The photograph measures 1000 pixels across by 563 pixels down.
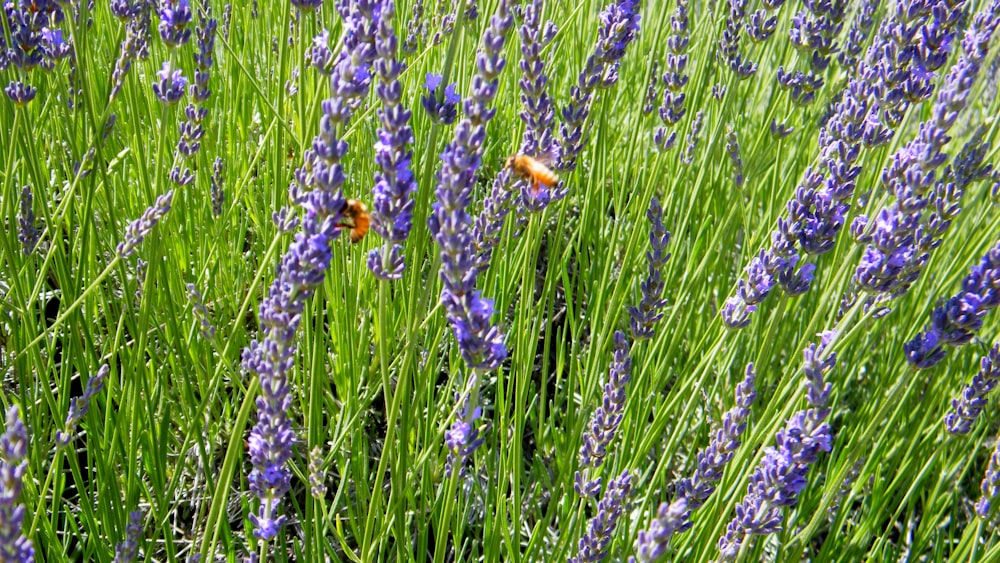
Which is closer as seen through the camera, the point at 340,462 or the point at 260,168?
the point at 340,462

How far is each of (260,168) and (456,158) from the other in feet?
5.96

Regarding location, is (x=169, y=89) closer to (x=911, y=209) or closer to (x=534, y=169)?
(x=534, y=169)

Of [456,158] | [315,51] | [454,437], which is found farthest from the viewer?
[315,51]

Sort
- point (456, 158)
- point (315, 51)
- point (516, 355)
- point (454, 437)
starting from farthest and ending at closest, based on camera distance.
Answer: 1. point (516, 355)
2. point (315, 51)
3. point (454, 437)
4. point (456, 158)

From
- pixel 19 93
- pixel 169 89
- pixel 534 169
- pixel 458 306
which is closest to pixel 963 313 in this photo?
pixel 534 169

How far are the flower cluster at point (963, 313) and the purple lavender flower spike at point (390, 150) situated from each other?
95 centimetres

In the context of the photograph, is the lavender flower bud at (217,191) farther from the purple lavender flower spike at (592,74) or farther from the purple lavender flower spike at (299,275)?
the purple lavender flower spike at (299,275)

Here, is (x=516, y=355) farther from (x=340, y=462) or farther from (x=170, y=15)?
(x=170, y=15)

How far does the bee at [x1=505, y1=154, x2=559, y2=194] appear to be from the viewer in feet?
4.91

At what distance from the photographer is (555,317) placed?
287 centimetres

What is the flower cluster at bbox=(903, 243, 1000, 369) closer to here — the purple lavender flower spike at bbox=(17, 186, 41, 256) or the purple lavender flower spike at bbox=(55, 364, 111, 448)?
the purple lavender flower spike at bbox=(55, 364, 111, 448)

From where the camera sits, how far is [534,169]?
154 cm

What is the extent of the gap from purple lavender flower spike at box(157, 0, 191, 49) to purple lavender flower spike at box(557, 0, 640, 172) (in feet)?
2.72

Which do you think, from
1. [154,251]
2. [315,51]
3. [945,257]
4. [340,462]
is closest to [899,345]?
[945,257]
